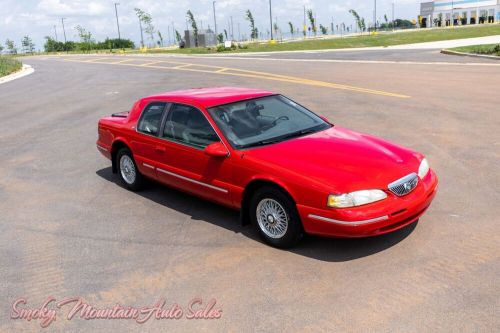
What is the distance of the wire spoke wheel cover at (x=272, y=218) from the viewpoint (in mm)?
4988

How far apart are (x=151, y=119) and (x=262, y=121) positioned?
1699mm

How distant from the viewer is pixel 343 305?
4.02m

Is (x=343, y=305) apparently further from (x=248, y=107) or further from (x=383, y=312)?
(x=248, y=107)

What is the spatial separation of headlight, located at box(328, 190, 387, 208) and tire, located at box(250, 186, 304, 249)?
1.44ft

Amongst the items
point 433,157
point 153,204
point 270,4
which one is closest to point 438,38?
point 270,4

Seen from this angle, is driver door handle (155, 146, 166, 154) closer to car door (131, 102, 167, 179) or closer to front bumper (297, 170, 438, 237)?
car door (131, 102, 167, 179)

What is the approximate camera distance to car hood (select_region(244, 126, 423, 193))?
184 inches

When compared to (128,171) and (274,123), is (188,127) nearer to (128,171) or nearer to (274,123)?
(274,123)

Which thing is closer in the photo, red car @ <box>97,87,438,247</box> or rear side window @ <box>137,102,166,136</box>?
red car @ <box>97,87,438,247</box>

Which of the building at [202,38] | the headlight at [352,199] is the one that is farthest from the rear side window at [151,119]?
the building at [202,38]

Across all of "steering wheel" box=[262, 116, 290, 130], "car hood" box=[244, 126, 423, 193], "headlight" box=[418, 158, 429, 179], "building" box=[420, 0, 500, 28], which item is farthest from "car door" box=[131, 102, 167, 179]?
"building" box=[420, 0, 500, 28]

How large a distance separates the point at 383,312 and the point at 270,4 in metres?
70.1

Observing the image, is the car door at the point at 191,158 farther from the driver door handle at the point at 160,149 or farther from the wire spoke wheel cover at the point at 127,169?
the wire spoke wheel cover at the point at 127,169

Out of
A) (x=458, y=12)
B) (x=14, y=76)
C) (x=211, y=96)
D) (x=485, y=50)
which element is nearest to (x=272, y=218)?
(x=211, y=96)
